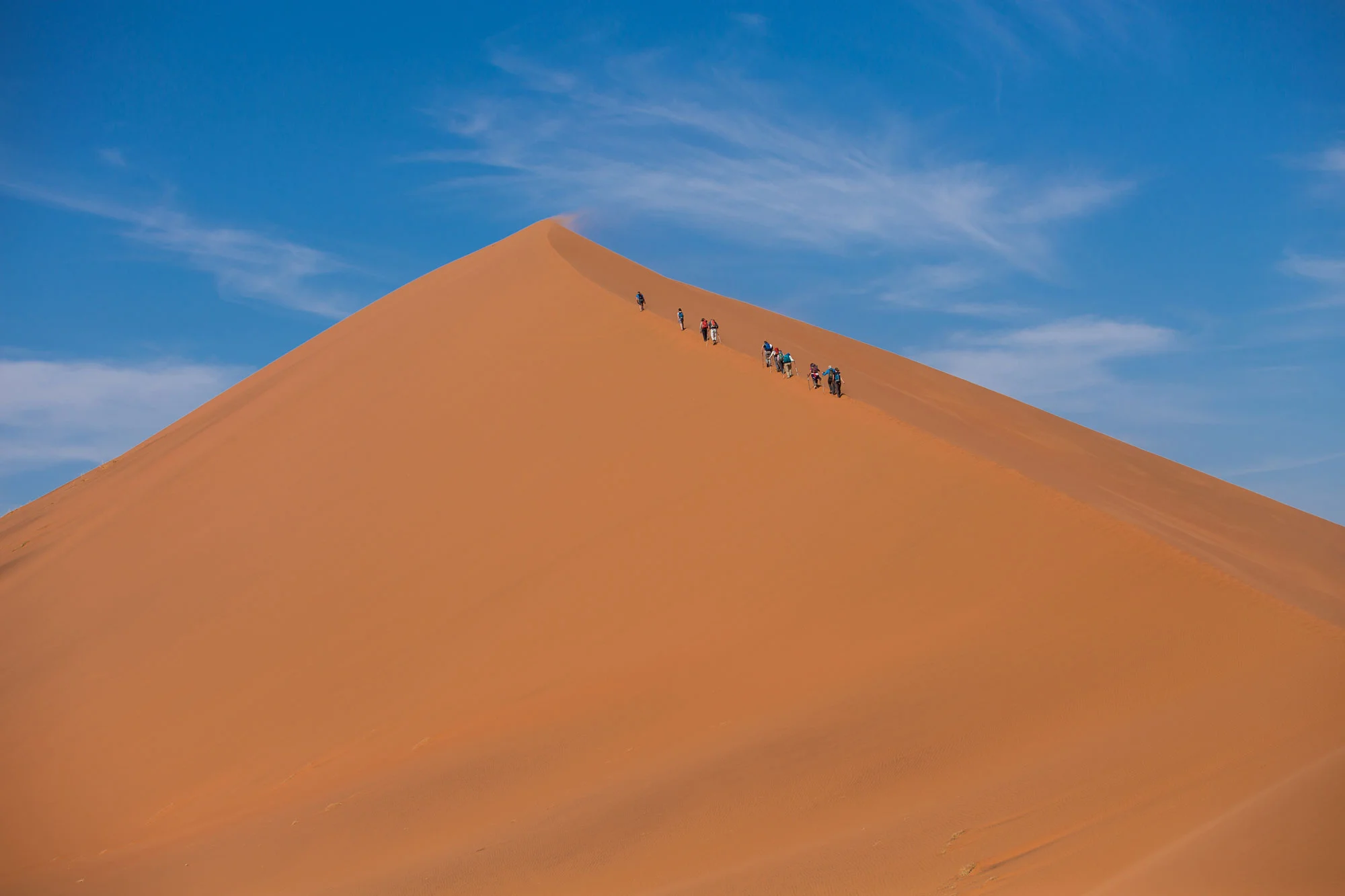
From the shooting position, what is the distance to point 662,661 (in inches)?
482

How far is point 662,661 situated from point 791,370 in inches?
301

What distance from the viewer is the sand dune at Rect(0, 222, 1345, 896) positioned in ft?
29.9

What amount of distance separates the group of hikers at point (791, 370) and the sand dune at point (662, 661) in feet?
0.96

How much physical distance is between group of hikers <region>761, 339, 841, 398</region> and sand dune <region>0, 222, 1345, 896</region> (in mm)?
292

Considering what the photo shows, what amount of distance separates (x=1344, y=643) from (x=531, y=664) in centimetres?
855

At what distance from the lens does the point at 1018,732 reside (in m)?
10.2

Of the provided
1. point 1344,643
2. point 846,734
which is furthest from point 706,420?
point 1344,643

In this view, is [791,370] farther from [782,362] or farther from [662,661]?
[662,661]

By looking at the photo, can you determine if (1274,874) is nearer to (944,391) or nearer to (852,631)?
(852,631)

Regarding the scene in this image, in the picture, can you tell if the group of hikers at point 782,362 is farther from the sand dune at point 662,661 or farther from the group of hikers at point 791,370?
the sand dune at point 662,661

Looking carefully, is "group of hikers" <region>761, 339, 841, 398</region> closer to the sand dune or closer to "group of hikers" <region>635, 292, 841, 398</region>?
"group of hikers" <region>635, 292, 841, 398</region>

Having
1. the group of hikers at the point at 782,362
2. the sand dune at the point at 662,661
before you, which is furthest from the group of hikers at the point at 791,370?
the sand dune at the point at 662,661

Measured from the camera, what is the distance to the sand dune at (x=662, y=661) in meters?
9.11

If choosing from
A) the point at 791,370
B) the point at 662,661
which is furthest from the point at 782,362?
the point at 662,661
